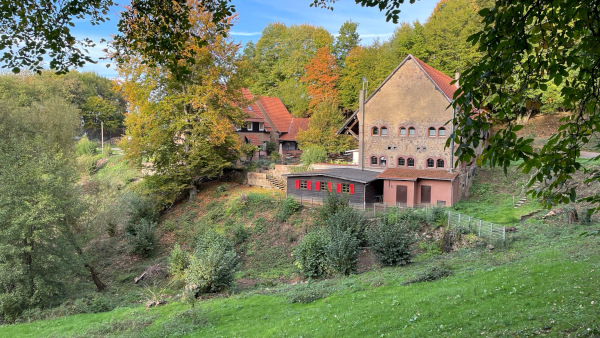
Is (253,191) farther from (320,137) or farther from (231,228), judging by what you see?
(320,137)

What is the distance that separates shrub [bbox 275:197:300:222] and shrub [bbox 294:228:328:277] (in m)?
8.50

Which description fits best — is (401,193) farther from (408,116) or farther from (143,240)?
(143,240)

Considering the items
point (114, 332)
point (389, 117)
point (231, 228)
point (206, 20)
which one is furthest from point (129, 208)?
point (389, 117)

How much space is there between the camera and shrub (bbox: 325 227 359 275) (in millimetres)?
18781

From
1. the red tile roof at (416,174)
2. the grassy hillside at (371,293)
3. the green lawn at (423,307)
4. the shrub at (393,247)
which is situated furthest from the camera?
the red tile roof at (416,174)

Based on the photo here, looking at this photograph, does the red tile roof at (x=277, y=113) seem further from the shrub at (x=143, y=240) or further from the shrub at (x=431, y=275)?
the shrub at (x=431, y=275)

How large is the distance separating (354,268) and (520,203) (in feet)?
53.8

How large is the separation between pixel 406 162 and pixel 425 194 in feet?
12.3

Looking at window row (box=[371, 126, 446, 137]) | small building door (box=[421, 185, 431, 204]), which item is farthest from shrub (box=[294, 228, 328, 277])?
window row (box=[371, 126, 446, 137])

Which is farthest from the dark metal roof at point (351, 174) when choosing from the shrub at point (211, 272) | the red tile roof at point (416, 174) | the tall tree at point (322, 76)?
the tall tree at point (322, 76)

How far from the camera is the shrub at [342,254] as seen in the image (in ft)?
61.6

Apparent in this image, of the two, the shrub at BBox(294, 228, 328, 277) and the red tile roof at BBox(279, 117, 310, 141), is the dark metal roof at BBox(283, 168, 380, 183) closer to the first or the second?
the shrub at BBox(294, 228, 328, 277)

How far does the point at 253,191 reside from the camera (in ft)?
114

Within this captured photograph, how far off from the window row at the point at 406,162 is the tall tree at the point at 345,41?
24328mm
